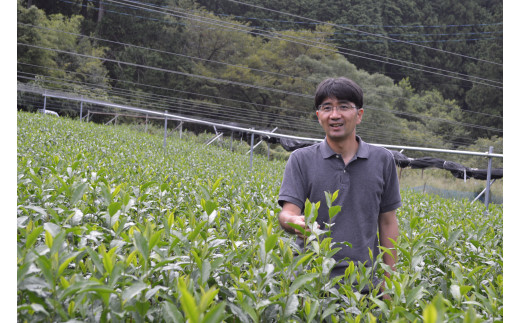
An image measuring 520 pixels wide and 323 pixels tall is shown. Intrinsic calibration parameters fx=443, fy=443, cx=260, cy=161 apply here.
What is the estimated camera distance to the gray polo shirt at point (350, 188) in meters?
2.20

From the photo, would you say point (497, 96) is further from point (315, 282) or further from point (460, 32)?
point (315, 282)

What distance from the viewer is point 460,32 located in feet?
152

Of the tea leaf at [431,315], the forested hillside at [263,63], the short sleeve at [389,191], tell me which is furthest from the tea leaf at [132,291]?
the forested hillside at [263,63]

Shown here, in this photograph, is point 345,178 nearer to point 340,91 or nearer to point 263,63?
point 340,91

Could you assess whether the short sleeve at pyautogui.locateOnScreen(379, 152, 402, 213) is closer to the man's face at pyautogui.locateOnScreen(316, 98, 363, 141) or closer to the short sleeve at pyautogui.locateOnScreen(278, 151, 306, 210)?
the man's face at pyautogui.locateOnScreen(316, 98, 363, 141)

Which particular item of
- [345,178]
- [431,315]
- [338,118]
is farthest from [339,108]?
[431,315]

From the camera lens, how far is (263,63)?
37.6m

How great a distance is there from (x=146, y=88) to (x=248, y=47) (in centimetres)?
963

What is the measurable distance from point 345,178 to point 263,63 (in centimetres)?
3628

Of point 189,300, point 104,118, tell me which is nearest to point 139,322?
point 189,300

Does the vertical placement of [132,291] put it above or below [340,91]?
below

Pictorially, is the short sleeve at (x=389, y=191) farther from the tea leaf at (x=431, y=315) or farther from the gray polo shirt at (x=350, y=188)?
the tea leaf at (x=431, y=315)

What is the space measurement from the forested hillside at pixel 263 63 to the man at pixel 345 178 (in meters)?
29.5

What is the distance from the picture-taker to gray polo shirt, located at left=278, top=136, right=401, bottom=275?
220 cm
